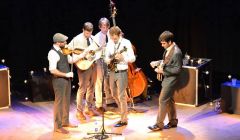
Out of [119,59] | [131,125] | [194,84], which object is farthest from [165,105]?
[194,84]

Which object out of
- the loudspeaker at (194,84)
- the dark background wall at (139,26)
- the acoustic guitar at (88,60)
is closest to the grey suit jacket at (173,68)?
the acoustic guitar at (88,60)

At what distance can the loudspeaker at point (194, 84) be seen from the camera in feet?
34.6

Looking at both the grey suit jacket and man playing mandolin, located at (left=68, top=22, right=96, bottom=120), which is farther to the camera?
man playing mandolin, located at (left=68, top=22, right=96, bottom=120)

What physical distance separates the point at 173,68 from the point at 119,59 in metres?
0.84

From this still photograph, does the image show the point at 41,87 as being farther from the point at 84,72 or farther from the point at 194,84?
the point at 194,84

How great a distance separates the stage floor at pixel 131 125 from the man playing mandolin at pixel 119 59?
57 cm

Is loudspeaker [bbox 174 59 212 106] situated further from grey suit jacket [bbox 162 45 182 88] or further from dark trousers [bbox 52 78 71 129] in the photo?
dark trousers [bbox 52 78 71 129]

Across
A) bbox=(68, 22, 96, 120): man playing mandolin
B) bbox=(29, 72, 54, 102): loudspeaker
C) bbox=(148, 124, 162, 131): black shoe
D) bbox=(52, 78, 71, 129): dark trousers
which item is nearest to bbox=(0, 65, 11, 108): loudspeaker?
bbox=(29, 72, 54, 102): loudspeaker

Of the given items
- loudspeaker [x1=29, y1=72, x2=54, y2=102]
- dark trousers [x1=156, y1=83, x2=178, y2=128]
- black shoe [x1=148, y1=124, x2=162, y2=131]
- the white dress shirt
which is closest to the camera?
dark trousers [x1=156, y1=83, x2=178, y2=128]

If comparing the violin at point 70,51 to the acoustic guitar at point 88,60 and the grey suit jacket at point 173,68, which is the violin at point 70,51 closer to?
the acoustic guitar at point 88,60

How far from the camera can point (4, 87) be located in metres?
10.6

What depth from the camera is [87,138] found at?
8844mm

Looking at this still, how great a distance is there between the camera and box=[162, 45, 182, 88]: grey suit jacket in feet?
Result: 29.0

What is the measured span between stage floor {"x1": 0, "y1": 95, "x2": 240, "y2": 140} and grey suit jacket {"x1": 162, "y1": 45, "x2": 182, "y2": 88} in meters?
0.81
